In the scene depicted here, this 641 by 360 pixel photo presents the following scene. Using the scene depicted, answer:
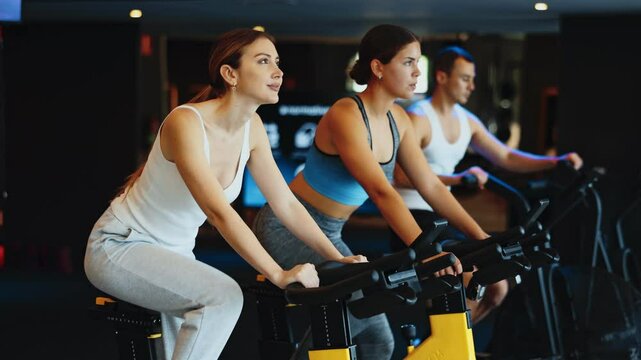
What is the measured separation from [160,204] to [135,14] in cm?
512

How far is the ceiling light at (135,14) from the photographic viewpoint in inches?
307

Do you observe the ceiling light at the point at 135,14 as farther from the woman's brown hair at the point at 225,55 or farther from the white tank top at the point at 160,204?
the white tank top at the point at 160,204

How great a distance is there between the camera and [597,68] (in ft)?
25.5

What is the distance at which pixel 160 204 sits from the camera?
3074 millimetres

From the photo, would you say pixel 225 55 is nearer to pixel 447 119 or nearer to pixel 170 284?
pixel 170 284

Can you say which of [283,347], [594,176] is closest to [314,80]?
[594,176]

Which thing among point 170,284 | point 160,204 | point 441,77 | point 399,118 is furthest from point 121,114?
point 170,284

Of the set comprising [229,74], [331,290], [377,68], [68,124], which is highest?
[68,124]

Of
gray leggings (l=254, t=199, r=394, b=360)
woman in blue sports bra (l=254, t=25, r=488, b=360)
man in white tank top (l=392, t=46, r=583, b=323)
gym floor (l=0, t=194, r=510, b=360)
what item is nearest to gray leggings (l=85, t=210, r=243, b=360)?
gray leggings (l=254, t=199, r=394, b=360)

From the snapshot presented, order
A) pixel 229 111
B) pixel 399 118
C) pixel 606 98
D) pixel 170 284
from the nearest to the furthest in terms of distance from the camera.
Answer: pixel 170 284
pixel 229 111
pixel 399 118
pixel 606 98

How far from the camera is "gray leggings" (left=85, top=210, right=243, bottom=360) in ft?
9.42

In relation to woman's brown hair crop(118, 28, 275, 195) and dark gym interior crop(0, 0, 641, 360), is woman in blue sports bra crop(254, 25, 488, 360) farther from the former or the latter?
dark gym interior crop(0, 0, 641, 360)

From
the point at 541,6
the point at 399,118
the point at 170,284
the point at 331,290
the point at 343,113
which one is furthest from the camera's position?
the point at 541,6

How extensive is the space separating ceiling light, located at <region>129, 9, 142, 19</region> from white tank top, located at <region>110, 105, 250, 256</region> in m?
4.87
